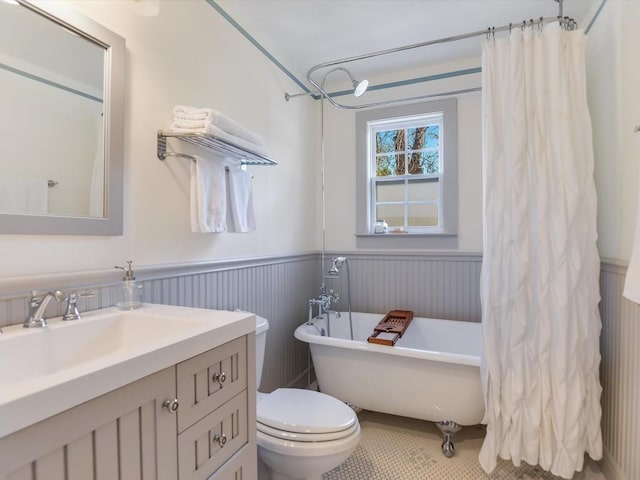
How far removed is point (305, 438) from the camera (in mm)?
1325

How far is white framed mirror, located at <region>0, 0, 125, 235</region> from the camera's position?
0.99 m

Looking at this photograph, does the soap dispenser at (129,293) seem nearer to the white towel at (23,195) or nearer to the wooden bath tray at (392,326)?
the white towel at (23,195)

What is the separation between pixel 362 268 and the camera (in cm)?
282

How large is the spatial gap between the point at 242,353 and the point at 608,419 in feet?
5.97

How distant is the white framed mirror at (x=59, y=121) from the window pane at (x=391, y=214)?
2.05 meters

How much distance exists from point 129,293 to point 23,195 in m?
0.42

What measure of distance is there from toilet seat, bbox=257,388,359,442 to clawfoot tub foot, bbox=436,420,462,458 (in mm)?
680

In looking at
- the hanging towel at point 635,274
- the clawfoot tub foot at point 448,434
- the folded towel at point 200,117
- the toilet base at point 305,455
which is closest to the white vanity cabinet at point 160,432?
the toilet base at point 305,455

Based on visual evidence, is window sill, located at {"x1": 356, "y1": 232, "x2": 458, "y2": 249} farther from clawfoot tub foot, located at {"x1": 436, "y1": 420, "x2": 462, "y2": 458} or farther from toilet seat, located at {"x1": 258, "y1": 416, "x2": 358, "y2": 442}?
toilet seat, located at {"x1": 258, "y1": 416, "x2": 358, "y2": 442}

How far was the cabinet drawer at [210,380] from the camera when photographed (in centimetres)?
83

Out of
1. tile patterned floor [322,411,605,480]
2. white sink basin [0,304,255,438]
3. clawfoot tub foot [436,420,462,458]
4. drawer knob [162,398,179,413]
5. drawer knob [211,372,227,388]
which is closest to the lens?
white sink basin [0,304,255,438]

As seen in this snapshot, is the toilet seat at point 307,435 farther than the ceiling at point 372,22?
No

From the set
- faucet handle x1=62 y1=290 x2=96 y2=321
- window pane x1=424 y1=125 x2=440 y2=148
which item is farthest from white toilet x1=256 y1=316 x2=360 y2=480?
window pane x1=424 y1=125 x2=440 y2=148

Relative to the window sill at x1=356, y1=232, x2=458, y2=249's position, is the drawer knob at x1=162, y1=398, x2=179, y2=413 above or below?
below
